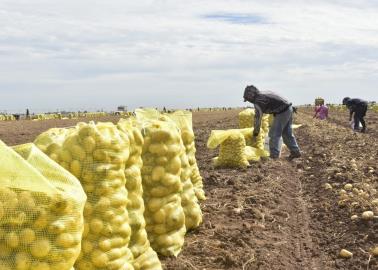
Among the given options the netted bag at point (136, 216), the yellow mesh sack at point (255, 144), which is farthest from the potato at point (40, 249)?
the yellow mesh sack at point (255, 144)

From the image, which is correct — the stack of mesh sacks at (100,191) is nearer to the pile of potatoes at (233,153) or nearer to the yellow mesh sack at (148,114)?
the yellow mesh sack at (148,114)

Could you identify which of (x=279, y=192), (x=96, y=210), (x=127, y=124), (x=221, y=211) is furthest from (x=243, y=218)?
(x=96, y=210)

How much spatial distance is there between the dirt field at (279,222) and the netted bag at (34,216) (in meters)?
1.66

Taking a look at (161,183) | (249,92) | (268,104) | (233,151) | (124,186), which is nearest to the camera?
(124,186)

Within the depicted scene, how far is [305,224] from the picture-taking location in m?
6.03

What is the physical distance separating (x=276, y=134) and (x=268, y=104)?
0.60m

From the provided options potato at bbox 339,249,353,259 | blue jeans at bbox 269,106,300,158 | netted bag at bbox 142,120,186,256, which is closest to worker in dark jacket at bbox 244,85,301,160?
blue jeans at bbox 269,106,300,158

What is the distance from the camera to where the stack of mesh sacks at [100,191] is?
3096 millimetres

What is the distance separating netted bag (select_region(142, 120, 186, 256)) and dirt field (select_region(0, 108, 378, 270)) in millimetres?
193

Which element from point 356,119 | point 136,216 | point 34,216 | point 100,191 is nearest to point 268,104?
point 136,216

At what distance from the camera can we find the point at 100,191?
3156 mm

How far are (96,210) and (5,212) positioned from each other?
87cm

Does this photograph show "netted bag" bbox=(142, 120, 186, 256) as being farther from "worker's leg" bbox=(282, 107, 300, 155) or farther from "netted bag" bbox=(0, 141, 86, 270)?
"worker's leg" bbox=(282, 107, 300, 155)

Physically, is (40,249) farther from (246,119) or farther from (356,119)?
(356,119)
